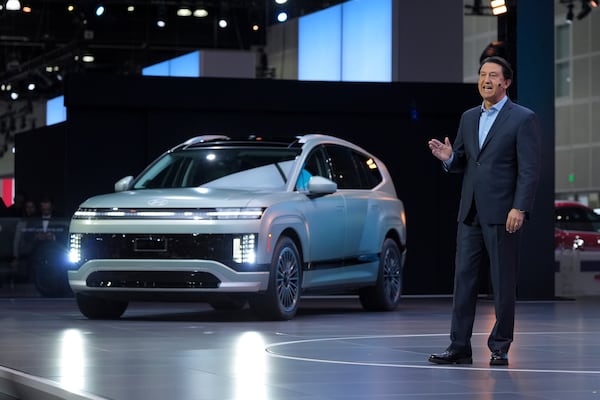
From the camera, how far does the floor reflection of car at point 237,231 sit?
1291cm

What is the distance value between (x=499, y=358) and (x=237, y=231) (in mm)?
4567

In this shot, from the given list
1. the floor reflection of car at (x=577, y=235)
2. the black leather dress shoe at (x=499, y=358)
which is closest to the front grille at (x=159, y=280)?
the black leather dress shoe at (x=499, y=358)

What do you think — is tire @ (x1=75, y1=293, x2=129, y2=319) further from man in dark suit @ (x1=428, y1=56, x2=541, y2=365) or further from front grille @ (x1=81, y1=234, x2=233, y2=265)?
man in dark suit @ (x1=428, y1=56, x2=541, y2=365)

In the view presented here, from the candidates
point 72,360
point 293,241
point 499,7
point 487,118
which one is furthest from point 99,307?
point 499,7

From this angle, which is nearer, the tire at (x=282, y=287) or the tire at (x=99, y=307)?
the tire at (x=282, y=287)

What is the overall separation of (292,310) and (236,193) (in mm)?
1272

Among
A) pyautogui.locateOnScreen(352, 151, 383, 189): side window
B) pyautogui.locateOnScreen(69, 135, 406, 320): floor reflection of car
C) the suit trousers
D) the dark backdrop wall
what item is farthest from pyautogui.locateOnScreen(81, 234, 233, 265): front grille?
the dark backdrop wall

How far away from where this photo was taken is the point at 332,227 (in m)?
14.6

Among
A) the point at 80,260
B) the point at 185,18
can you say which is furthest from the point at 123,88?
the point at 185,18

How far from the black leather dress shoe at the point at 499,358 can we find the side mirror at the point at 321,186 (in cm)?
532

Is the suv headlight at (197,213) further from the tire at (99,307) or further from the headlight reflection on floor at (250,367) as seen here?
the headlight reflection on floor at (250,367)

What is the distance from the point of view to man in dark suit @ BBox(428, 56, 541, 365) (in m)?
8.76

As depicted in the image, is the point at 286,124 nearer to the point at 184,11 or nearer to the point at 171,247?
the point at 171,247

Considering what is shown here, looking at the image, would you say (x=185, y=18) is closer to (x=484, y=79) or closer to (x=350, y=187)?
(x=350, y=187)
